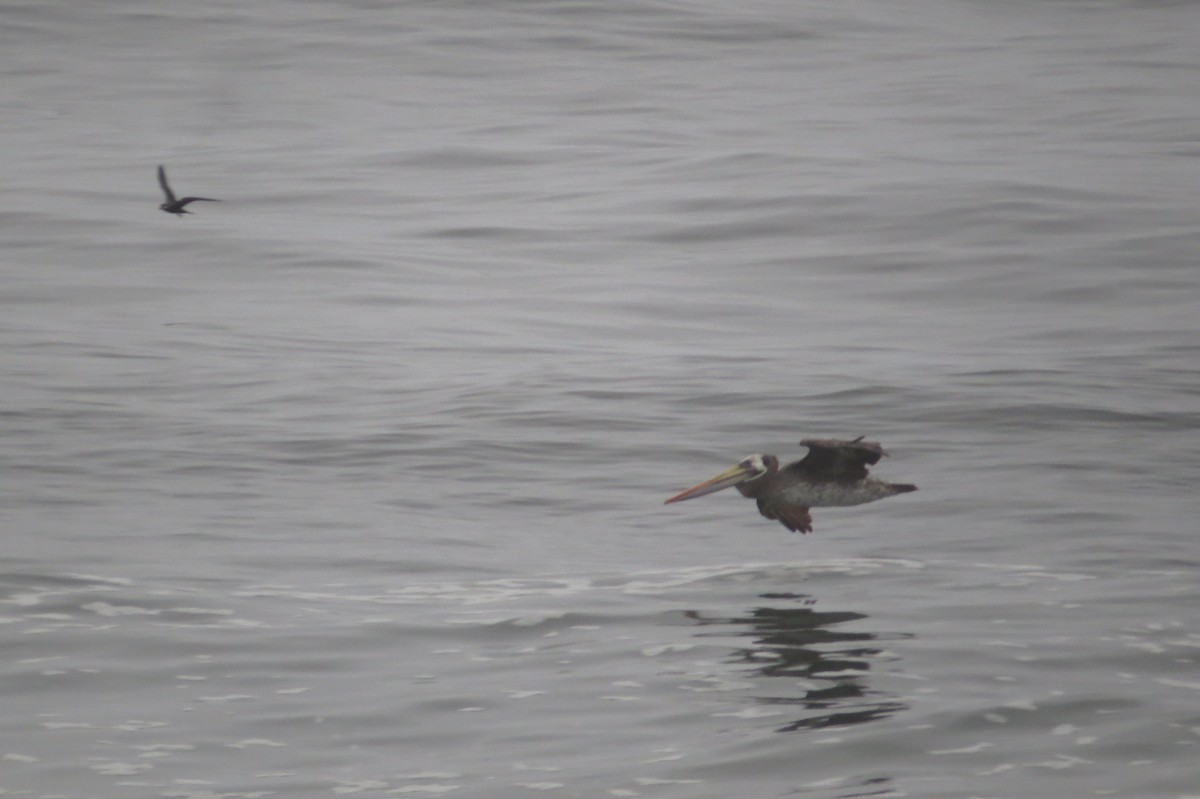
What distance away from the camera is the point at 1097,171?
33.4 metres

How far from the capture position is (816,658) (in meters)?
10.5

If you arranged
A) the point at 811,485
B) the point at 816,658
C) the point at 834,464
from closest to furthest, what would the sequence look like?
1. the point at 816,658
2. the point at 834,464
3. the point at 811,485

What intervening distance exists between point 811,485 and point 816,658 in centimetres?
182

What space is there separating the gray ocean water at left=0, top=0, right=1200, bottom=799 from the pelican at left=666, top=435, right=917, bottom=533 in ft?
1.94

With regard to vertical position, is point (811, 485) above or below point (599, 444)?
above

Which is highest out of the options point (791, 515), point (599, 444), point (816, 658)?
point (791, 515)

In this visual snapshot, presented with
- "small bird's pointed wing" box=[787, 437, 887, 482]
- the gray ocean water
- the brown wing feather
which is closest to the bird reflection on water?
the gray ocean water

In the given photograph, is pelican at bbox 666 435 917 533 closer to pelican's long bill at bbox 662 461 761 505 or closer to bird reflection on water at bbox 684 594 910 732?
pelican's long bill at bbox 662 461 761 505

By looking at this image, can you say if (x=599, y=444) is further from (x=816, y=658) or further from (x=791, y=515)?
(x=816, y=658)

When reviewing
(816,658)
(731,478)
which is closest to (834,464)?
(731,478)

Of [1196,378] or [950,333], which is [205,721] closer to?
[1196,378]

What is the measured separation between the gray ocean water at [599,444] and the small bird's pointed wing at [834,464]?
0.81 metres

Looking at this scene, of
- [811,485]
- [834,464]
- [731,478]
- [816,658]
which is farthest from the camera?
[731,478]

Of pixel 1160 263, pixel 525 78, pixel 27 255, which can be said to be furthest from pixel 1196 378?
pixel 525 78
